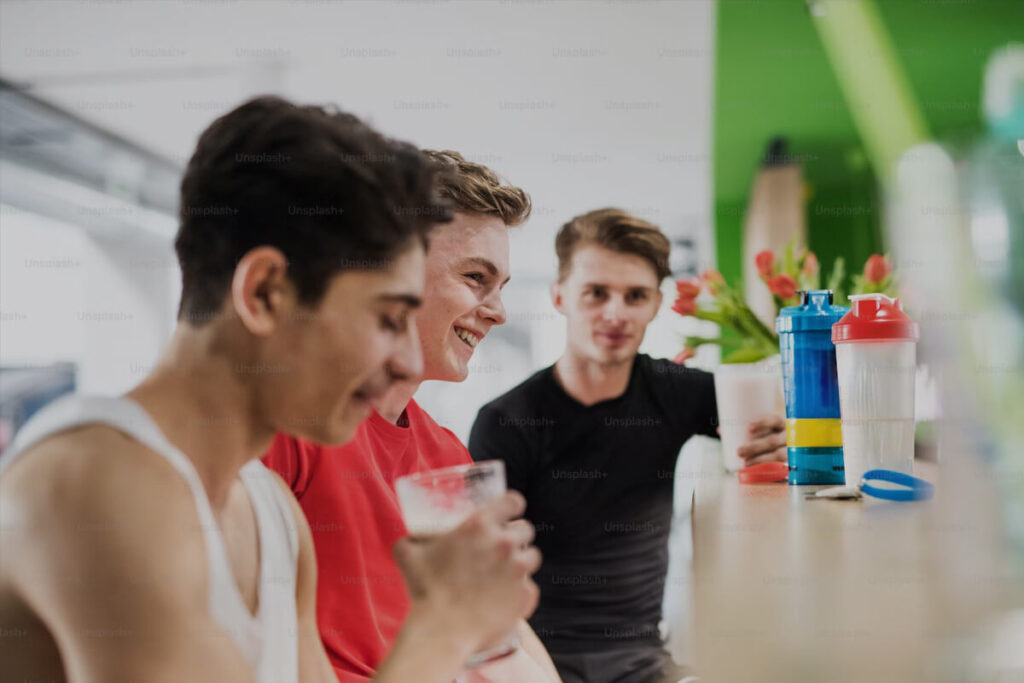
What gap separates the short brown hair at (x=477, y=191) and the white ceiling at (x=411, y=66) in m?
2.45

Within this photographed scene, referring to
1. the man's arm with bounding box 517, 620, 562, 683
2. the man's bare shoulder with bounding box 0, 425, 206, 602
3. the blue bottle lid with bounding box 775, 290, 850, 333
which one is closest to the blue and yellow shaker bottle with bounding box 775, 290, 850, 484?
the blue bottle lid with bounding box 775, 290, 850, 333

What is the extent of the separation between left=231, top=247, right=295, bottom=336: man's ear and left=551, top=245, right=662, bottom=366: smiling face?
1741 mm

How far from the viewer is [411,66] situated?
14.5 ft

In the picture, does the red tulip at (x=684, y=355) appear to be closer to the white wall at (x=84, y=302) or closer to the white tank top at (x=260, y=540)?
the white tank top at (x=260, y=540)

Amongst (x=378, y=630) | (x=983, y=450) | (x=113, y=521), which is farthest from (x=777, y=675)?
(x=983, y=450)

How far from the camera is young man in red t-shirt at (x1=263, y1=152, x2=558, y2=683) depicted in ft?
3.80

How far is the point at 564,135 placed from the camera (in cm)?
574

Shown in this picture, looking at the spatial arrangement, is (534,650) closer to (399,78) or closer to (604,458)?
(604,458)

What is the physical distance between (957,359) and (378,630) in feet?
9.97

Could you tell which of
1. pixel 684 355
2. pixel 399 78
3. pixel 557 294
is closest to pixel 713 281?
pixel 684 355

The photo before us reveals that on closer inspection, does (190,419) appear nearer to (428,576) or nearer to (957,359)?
(428,576)

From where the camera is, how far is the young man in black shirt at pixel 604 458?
2.11m

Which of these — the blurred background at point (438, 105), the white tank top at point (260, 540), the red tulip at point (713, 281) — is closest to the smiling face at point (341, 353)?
the white tank top at point (260, 540)

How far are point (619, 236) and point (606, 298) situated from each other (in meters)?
0.20
